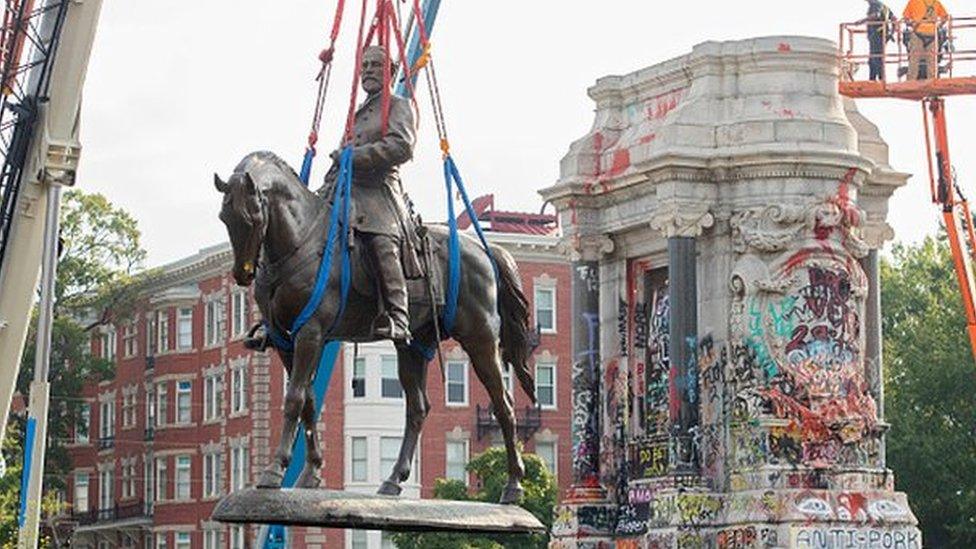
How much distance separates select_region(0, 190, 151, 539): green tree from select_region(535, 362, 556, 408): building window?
51.2 ft

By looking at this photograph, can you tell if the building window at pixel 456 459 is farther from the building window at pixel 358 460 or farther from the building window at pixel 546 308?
the building window at pixel 546 308

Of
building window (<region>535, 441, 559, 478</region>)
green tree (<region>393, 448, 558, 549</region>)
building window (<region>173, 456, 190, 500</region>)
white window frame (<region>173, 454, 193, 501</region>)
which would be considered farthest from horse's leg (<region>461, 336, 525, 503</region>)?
building window (<region>173, 456, 190, 500</region>)

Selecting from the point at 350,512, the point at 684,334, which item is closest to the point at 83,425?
the point at 684,334

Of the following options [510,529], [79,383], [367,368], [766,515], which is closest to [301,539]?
[367,368]

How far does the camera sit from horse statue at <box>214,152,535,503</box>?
17344 mm

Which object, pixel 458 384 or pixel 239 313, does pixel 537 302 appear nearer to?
pixel 458 384

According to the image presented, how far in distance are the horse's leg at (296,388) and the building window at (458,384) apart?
200 feet

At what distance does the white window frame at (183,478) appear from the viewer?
85.9m

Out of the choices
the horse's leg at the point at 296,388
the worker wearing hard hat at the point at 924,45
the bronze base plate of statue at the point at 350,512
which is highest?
the worker wearing hard hat at the point at 924,45

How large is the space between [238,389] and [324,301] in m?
65.8

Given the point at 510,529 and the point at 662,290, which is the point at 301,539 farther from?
the point at 510,529

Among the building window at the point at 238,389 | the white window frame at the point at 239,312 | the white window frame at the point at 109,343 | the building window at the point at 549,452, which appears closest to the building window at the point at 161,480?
the white window frame at the point at 109,343

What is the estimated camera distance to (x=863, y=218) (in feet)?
178

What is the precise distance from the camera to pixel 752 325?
5266cm
